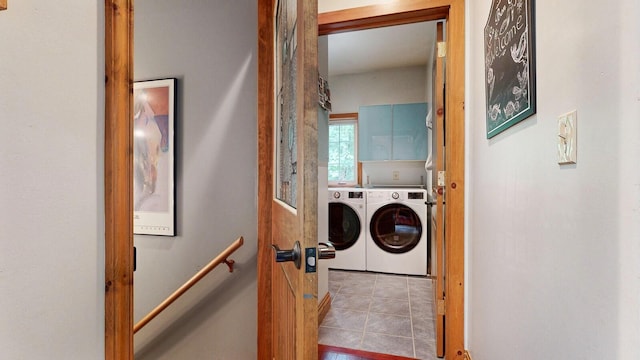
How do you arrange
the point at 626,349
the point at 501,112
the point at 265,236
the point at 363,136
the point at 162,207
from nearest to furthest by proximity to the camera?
the point at 626,349, the point at 501,112, the point at 265,236, the point at 162,207, the point at 363,136

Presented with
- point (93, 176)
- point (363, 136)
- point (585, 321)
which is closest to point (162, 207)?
point (93, 176)

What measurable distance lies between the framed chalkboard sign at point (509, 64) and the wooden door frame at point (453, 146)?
0.36 meters

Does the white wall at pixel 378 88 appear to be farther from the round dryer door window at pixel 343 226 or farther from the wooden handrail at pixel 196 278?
the wooden handrail at pixel 196 278

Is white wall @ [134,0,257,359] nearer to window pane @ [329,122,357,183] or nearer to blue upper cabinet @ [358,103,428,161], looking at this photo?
blue upper cabinet @ [358,103,428,161]

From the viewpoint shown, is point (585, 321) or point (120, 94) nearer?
point (585, 321)

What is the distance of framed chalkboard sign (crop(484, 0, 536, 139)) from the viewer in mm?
860

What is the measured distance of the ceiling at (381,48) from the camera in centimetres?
317

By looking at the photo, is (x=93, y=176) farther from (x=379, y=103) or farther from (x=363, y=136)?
(x=379, y=103)

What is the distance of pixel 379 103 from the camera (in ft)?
14.2

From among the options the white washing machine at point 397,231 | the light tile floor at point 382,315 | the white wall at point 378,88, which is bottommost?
the light tile floor at point 382,315

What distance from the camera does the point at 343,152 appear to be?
4621 mm

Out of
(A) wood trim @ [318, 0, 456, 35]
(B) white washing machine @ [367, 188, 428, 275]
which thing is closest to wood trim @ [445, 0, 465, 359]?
(A) wood trim @ [318, 0, 456, 35]

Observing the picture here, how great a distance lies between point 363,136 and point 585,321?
12.0 feet

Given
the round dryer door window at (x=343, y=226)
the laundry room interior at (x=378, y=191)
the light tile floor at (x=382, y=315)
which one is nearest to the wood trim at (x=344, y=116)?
the laundry room interior at (x=378, y=191)
